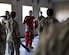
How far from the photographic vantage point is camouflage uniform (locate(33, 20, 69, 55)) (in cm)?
52

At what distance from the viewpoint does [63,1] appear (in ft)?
50.4

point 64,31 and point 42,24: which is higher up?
point 64,31

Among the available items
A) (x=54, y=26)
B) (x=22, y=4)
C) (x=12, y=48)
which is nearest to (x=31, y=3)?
(x=22, y=4)

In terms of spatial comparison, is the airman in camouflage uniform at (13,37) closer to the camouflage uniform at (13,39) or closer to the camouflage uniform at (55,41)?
the camouflage uniform at (13,39)

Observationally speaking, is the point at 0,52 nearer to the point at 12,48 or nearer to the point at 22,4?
the point at 12,48

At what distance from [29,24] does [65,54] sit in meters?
7.76

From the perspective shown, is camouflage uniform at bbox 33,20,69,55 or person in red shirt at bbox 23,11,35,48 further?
person in red shirt at bbox 23,11,35,48

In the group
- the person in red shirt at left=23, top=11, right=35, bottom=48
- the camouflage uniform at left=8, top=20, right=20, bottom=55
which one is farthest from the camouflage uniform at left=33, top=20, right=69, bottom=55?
the person in red shirt at left=23, top=11, right=35, bottom=48

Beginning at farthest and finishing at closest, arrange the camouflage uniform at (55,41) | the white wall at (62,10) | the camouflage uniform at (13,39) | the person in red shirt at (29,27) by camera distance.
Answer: the white wall at (62,10) → the person in red shirt at (29,27) → the camouflage uniform at (13,39) → the camouflage uniform at (55,41)

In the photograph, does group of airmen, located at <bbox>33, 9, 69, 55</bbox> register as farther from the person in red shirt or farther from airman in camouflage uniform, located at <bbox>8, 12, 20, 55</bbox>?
the person in red shirt

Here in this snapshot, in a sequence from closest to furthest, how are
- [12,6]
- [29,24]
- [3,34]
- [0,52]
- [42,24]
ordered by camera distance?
1. [0,52]
2. [3,34]
3. [42,24]
4. [29,24]
5. [12,6]

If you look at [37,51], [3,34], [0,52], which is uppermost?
[37,51]

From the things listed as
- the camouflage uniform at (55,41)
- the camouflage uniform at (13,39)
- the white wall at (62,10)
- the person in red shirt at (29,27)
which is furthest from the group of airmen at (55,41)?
the white wall at (62,10)

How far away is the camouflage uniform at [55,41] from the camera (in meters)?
0.52
